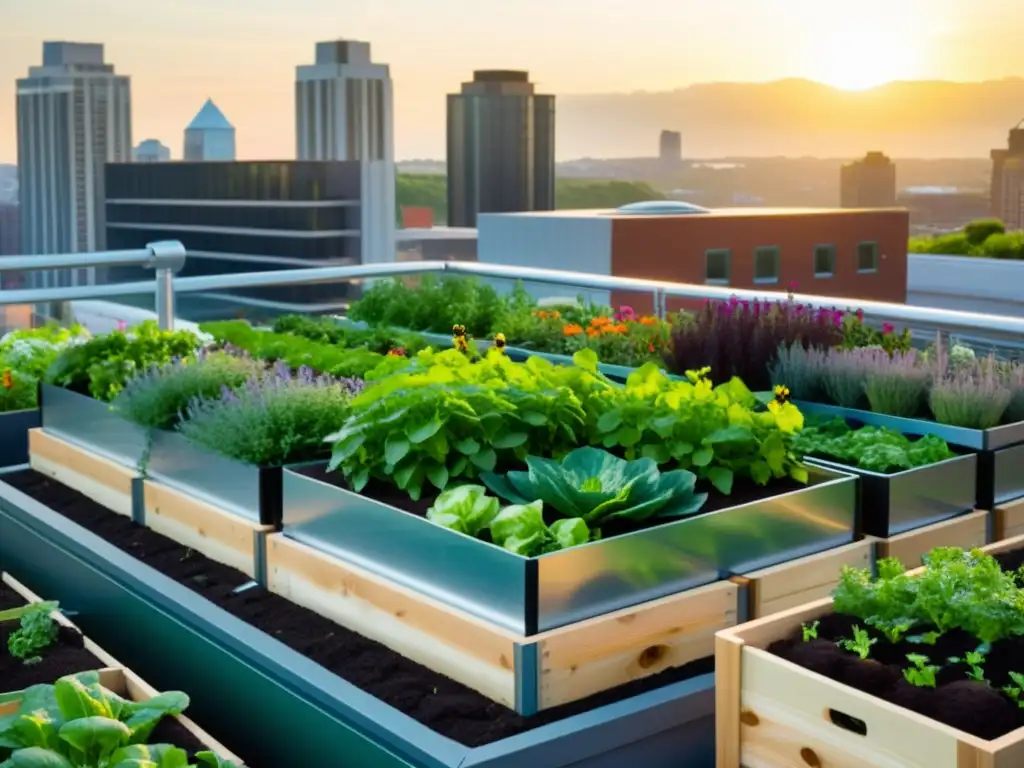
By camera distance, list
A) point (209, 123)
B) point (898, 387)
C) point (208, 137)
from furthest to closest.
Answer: point (209, 123)
point (208, 137)
point (898, 387)

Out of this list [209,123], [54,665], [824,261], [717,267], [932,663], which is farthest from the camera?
[209,123]

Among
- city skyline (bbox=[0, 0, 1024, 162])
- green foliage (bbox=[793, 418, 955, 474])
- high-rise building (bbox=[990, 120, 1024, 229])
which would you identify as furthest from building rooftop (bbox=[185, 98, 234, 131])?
green foliage (bbox=[793, 418, 955, 474])

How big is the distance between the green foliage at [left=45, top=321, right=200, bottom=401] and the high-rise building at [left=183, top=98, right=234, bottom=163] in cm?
10424

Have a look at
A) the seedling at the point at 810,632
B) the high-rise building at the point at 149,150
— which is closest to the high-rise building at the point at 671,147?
the high-rise building at the point at 149,150

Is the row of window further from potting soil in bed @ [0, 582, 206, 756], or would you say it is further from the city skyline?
potting soil in bed @ [0, 582, 206, 756]

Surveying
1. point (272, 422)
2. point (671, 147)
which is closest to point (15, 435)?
point (272, 422)

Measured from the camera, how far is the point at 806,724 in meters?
2.16

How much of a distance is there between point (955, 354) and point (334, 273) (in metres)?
2.57

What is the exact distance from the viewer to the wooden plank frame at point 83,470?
370 centimetres

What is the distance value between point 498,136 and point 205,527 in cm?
10730

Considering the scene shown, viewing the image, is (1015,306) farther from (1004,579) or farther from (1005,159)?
(1005,159)

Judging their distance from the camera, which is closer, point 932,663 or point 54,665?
point 932,663

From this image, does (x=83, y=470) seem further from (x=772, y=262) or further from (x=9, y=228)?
(x=9, y=228)

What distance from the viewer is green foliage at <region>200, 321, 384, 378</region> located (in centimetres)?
405
